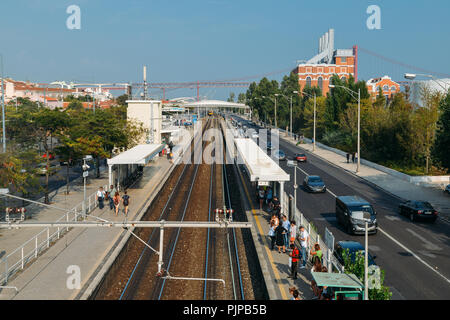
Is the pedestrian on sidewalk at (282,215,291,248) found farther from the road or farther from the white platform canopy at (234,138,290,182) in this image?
the white platform canopy at (234,138,290,182)

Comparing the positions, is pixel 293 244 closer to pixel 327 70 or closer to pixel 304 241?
pixel 304 241

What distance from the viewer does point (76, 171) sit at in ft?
→ 160

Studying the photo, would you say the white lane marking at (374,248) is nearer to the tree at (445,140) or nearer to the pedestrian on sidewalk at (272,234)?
the pedestrian on sidewalk at (272,234)

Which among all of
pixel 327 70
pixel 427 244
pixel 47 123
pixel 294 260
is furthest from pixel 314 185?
pixel 327 70

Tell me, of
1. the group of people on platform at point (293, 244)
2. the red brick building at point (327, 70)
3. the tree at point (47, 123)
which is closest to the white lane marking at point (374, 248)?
the group of people on platform at point (293, 244)

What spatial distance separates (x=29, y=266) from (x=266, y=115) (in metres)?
104

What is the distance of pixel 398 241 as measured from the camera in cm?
2219

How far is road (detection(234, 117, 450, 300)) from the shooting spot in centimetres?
1638

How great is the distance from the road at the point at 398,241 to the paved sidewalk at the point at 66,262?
11377mm

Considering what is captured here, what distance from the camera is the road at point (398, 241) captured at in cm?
1638

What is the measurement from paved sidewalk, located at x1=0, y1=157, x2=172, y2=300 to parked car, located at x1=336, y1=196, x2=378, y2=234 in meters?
12.0

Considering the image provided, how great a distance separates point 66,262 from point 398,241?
15.9m

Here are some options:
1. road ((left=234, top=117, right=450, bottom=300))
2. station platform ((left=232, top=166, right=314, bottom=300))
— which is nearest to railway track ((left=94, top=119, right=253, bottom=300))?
station platform ((left=232, top=166, right=314, bottom=300))
